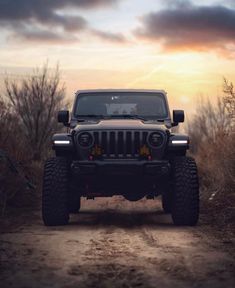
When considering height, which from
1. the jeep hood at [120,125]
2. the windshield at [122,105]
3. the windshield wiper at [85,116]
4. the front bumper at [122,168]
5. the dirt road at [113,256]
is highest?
the windshield at [122,105]

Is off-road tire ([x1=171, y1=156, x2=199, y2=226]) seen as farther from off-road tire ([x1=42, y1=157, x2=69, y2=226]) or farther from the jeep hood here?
off-road tire ([x1=42, y1=157, x2=69, y2=226])

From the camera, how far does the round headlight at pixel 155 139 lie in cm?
1088

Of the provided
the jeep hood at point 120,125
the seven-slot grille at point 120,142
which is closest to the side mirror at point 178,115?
the jeep hood at point 120,125

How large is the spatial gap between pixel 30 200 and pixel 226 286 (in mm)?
9667

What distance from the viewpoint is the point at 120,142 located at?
10859mm

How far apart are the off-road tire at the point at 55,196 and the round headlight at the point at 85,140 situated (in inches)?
21.2

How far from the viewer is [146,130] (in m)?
10.9

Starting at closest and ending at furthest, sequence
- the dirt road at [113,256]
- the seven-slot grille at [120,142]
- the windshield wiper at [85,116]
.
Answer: the dirt road at [113,256] < the seven-slot grille at [120,142] < the windshield wiper at [85,116]

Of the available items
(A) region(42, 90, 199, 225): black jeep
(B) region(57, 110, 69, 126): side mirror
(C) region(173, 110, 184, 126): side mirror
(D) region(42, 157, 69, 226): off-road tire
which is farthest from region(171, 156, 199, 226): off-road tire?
(B) region(57, 110, 69, 126): side mirror

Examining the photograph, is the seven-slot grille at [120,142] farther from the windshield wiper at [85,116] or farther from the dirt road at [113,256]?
the windshield wiper at [85,116]

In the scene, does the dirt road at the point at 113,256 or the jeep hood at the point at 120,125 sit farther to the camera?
the jeep hood at the point at 120,125

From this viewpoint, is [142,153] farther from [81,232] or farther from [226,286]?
[226,286]

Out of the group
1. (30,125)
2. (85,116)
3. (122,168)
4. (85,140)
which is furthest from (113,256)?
(30,125)

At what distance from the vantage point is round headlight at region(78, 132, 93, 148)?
10.9 metres
